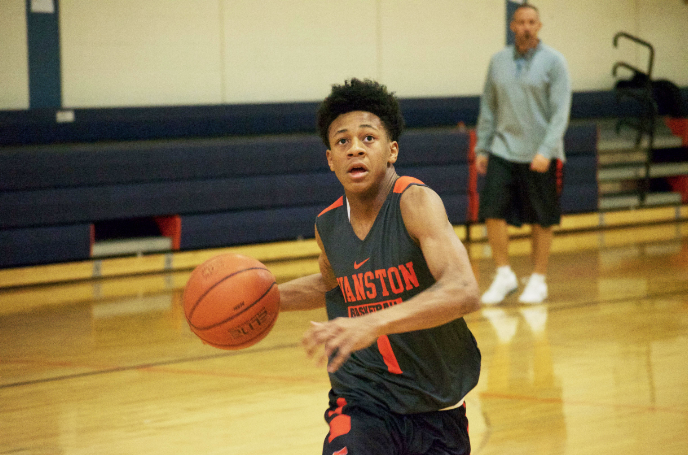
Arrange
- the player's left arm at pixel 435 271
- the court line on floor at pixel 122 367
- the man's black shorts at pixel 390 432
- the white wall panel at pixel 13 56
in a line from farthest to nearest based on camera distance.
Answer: the white wall panel at pixel 13 56 → the court line on floor at pixel 122 367 → the man's black shorts at pixel 390 432 → the player's left arm at pixel 435 271

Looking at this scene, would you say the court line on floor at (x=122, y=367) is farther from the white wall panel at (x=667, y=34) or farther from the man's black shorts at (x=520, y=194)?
the white wall panel at (x=667, y=34)


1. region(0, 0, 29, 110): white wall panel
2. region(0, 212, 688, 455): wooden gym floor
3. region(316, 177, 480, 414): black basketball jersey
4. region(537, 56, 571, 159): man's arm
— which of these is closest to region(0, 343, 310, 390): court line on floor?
region(0, 212, 688, 455): wooden gym floor

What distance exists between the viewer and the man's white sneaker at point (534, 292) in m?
5.33

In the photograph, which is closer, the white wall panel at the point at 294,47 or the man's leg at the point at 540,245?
the man's leg at the point at 540,245

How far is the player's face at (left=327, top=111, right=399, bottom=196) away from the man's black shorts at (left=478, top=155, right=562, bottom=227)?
10.5 feet

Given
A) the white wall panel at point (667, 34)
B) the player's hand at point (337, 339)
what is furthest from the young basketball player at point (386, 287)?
the white wall panel at point (667, 34)

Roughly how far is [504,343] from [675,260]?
10.2 feet

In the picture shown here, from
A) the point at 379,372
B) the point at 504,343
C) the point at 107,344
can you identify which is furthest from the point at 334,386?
the point at 107,344

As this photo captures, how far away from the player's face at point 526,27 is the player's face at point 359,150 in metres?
3.29

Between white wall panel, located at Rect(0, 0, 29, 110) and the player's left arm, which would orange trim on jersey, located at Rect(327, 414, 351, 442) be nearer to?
the player's left arm

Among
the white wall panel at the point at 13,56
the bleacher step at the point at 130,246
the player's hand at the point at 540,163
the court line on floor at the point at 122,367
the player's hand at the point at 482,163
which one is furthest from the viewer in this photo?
the white wall panel at the point at 13,56

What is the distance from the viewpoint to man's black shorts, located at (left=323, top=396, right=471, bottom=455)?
1.92m

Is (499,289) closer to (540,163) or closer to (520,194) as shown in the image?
(520,194)

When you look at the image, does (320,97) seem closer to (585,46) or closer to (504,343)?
(585,46)
